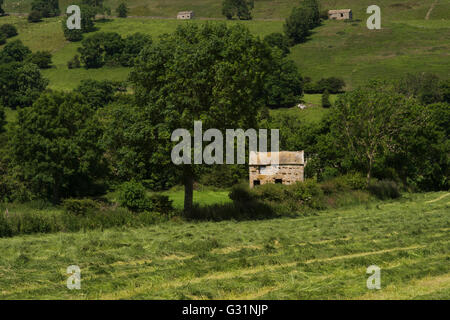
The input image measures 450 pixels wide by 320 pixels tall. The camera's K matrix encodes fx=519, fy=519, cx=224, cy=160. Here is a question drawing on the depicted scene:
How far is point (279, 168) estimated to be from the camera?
62438 mm

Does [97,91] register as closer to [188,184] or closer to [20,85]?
[20,85]

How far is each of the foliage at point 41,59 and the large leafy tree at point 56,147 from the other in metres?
111

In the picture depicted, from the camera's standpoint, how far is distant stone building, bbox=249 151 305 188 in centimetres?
6159

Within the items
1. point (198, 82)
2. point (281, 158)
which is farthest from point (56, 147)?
point (198, 82)

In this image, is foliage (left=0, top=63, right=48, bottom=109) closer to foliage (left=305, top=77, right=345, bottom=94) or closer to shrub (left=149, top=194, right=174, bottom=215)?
foliage (left=305, top=77, right=345, bottom=94)

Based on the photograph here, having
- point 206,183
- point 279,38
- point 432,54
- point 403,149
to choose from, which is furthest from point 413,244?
point 279,38

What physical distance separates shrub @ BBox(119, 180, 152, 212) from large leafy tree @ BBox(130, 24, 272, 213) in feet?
11.8

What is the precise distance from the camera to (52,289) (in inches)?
657

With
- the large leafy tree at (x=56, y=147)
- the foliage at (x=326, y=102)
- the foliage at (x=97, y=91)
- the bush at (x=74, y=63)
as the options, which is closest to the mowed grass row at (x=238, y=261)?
the large leafy tree at (x=56, y=147)

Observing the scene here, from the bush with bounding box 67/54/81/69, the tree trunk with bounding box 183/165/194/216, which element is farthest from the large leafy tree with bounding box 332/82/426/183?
the bush with bounding box 67/54/81/69

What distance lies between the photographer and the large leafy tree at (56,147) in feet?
226

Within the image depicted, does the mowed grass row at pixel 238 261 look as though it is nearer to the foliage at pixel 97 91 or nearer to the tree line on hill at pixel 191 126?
the tree line on hill at pixel 191 126

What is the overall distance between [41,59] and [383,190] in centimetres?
15082

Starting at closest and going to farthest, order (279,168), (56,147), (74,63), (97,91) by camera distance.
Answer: (279,168)
(56,147)
(97,91)
(74,63)
